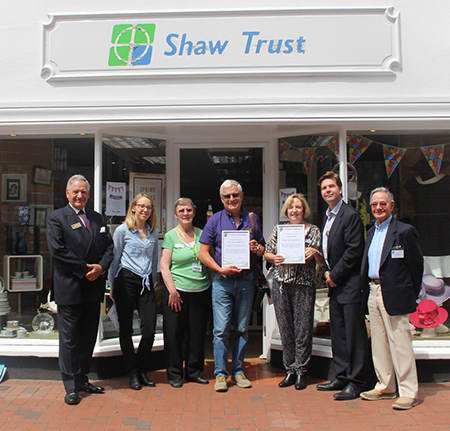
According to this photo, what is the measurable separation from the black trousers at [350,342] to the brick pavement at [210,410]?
25 cm

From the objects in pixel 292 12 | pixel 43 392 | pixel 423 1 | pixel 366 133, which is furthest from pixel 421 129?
pixel 43 392

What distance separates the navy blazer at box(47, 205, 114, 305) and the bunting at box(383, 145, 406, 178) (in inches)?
126

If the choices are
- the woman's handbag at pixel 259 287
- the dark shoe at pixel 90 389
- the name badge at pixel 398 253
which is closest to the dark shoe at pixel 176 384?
the dark shoe at pixel 90 389

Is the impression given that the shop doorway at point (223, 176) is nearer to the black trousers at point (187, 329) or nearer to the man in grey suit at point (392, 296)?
the black trousers at point (187, 329)

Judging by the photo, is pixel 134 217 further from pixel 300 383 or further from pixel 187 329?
pixel 300 383

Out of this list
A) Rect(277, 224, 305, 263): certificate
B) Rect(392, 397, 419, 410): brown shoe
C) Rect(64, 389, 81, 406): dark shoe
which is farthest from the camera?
Rect(277, 224, 305, 263): certificate

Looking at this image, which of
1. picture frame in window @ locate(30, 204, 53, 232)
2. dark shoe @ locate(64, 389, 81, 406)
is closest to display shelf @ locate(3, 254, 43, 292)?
picture frame in window @ locate(30, 204, 53, 232)

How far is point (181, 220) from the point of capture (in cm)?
496

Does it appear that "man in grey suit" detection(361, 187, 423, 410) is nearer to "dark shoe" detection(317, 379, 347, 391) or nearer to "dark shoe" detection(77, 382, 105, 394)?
"dark shoe" detection(317, 379, 347, 391)

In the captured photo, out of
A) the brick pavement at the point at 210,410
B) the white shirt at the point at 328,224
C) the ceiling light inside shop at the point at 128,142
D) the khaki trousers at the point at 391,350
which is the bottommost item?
the brick pavement at the point at 210,410

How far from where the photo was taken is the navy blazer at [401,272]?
4.30m

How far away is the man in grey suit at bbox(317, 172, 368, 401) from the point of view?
180 inches

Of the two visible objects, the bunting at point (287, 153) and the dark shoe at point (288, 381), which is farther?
the bunting at point (287, 153)

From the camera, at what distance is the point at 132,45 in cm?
526
